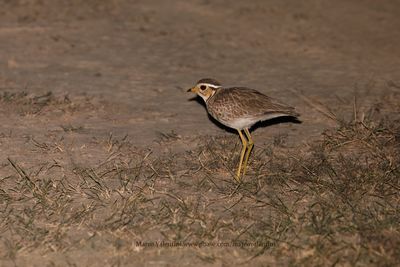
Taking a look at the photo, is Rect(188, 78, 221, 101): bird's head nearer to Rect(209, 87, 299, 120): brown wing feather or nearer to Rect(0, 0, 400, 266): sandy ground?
Rect(209, 87, 299, 120): brown wing feather

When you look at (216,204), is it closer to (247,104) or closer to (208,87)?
(247,104)

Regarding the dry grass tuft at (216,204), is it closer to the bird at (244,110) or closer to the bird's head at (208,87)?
the bird at (244,110)

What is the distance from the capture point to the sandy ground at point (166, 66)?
A: 6480 mm

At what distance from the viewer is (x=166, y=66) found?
8875 millimetres

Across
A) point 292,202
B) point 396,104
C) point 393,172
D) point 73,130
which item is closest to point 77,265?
point 292,202

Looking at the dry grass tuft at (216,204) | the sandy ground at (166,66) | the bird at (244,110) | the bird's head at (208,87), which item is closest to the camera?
the dry grass tuft at (216,204)

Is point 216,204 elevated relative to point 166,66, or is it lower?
lower

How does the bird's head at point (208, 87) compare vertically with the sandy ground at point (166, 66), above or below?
above

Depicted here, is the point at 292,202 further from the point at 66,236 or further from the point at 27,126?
the point at 27,126

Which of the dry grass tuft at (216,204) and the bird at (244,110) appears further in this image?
the bird at (244,110)

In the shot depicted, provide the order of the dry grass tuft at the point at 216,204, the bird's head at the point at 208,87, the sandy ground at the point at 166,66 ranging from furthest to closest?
the sandy ground at the point at 166,66, the bird's head at the point at 208,87, the dry grass tuft at the point at 216,204

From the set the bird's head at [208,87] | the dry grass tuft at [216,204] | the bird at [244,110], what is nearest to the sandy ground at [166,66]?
the dry grass tuft at [216,204]

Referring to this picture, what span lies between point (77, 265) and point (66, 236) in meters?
0.39

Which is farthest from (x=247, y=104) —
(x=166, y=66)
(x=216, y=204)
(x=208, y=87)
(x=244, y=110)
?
(x=166, y=66)
